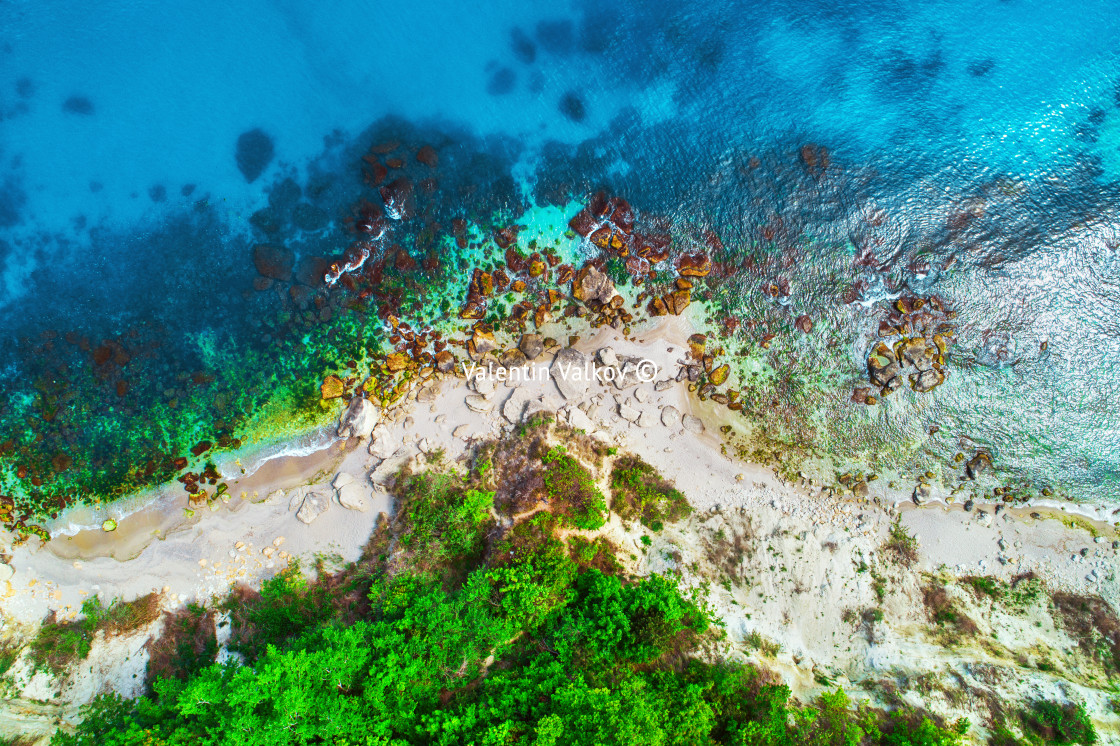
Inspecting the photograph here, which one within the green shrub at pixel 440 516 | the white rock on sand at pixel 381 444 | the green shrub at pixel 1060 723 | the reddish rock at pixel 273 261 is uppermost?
the reddish rock at pixel 273 261

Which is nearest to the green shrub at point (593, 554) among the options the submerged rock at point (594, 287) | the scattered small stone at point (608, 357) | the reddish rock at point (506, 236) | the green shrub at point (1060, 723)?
the scattered small stone at point (608, 357)

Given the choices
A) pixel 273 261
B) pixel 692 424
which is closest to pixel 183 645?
pixel 273 261

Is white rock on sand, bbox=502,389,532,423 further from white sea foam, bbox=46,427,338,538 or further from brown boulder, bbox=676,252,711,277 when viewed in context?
brown boulder, bbox=676,252,711,277

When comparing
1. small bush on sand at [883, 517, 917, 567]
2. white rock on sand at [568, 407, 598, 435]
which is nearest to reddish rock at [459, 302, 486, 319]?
white rock on sand at [568, 407, 598, 435]

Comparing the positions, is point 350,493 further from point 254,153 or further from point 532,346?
point 254,153

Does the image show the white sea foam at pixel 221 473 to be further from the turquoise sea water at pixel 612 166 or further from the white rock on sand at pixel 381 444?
the white rock on sand at pixel 381 444

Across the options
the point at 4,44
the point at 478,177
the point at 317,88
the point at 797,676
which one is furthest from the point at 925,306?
the point at 4,44

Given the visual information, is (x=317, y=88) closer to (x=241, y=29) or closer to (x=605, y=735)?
(x=241, y=29)
